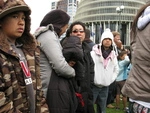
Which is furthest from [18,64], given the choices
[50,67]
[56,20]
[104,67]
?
[104,67]

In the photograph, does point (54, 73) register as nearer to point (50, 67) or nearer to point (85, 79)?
point (50, 67)

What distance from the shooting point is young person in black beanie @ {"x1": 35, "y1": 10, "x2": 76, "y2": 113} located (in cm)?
312

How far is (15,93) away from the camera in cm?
199

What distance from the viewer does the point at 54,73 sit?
322 cm

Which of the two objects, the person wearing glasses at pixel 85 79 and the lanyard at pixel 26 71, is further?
the person wearing glasses at pixel 85 79

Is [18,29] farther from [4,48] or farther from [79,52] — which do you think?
[79,52]

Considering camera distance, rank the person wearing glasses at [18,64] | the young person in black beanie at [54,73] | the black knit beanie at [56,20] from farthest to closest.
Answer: the black knit beanie at [56,20]
the young person in black beanie at [54,73]
the person wearing glasses at [18,64]

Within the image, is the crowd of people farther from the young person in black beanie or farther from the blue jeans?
the blue jeans

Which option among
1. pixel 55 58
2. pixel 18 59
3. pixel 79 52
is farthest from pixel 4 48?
pixel 79 52

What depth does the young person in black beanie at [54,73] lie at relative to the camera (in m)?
3.12

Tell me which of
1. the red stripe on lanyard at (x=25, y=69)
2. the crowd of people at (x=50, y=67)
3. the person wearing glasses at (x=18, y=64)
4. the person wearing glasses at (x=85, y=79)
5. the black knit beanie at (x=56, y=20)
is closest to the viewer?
the person wearing glasses at (x=18, y=64)

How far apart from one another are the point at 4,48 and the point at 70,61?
62.9 inches

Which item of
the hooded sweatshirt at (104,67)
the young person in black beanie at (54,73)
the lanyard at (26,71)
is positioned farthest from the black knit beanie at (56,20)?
the hooded sweatshirt at (104,67)

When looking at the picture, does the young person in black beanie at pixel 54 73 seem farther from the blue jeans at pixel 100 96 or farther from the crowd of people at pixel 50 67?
the blue jeans at pixel 100 96
